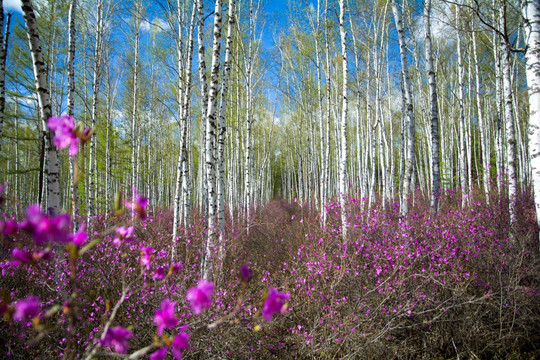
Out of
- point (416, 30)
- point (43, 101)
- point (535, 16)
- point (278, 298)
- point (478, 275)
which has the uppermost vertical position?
point (416, 30)

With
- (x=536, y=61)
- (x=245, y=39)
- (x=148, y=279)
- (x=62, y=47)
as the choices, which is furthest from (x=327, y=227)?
(x=62, y=47)

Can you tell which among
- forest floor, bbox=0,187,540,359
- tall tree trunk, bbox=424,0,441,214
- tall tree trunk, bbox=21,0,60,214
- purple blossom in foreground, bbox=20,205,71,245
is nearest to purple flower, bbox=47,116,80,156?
purple blossom in foreground, bbox=20,205,71,245

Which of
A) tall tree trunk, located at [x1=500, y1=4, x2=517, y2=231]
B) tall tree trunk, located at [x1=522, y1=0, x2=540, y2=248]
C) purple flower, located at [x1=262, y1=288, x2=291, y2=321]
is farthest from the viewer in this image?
tall tree trunk, located at [x1=500, y1=4, x2=517, y2=231]

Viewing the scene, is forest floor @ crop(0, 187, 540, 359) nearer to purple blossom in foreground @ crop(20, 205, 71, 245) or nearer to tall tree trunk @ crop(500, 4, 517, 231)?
tall tree trunk @ crop(500, 4, 517, 231)

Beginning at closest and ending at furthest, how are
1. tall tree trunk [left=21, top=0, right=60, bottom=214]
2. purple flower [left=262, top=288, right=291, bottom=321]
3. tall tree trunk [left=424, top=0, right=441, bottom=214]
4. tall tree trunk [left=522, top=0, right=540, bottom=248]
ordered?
purple flower [left=262, top=288, right=291, bottom=321] < tall tree trunk [left=21, top=0, right=60, bottom=214] < tall tree trunk [left=522, top=0, right=540, bottom=248] < tall tree trunk [left=424, top=0, right=441, bottom=214]

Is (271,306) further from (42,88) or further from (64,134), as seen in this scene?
(42,88)

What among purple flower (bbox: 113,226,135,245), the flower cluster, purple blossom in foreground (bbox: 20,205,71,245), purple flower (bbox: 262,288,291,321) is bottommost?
purple flower (bbox: 262,288,291,321)

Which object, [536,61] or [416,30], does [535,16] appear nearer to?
[536,61]

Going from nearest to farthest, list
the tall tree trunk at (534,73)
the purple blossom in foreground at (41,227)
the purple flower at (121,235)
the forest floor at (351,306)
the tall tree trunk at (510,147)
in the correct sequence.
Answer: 1. the purple blossom in foreground at (41,227)
2. the purple flower at (121,235)
3. the forest floor at (351,306)
4. the tall tree trunk at (534,73)
5. the tall tree trunk at (510,147)

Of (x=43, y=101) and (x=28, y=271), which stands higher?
(x=43, y=101)

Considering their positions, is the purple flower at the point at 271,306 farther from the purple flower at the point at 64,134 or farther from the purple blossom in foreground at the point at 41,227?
the purple flower at the point at 64,134

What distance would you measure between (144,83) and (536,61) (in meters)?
13.5

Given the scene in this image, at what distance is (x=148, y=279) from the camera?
138 inches

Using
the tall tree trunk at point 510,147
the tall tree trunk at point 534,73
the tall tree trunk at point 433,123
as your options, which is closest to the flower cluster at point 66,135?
Answer: the tall tree trunk at point 534,73
